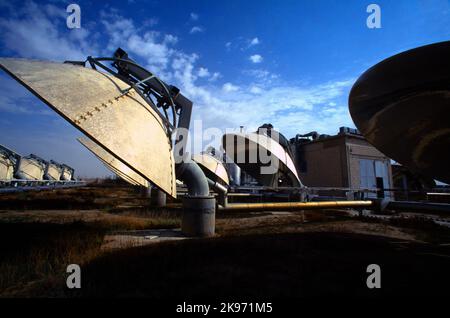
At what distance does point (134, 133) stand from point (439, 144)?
1009 centimetres

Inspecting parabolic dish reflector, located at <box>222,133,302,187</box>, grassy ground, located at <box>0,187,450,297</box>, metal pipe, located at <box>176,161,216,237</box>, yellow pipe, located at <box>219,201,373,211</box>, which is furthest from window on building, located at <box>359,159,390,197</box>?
metal pipe, located at <box>176,161,216,237</box>

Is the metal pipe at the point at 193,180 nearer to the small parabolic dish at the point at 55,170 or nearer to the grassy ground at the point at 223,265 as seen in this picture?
the grassy ground at the point at 223,265

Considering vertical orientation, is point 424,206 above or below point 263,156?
below

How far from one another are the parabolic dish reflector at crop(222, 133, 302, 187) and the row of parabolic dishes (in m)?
24.3

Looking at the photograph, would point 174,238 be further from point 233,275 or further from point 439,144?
point 439,144

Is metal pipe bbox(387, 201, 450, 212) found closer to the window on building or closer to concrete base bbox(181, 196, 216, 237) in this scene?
concrete base bbox(181, 196, 216, 237)

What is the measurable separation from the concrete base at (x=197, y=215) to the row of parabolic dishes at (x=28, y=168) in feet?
83.3

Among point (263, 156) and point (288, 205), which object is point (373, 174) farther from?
point (288, 205)

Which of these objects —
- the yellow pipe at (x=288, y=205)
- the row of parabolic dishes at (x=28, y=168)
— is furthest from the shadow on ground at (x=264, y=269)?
the row of parabolic dishes at (x=28, y=168)

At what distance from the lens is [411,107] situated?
7.14 m

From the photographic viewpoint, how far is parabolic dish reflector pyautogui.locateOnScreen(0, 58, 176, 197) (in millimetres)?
4148

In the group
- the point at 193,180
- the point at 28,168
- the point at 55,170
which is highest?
the point at 55,170

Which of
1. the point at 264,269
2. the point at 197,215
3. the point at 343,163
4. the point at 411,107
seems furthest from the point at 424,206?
the point at 343,163

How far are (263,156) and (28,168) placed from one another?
40.8 meters
